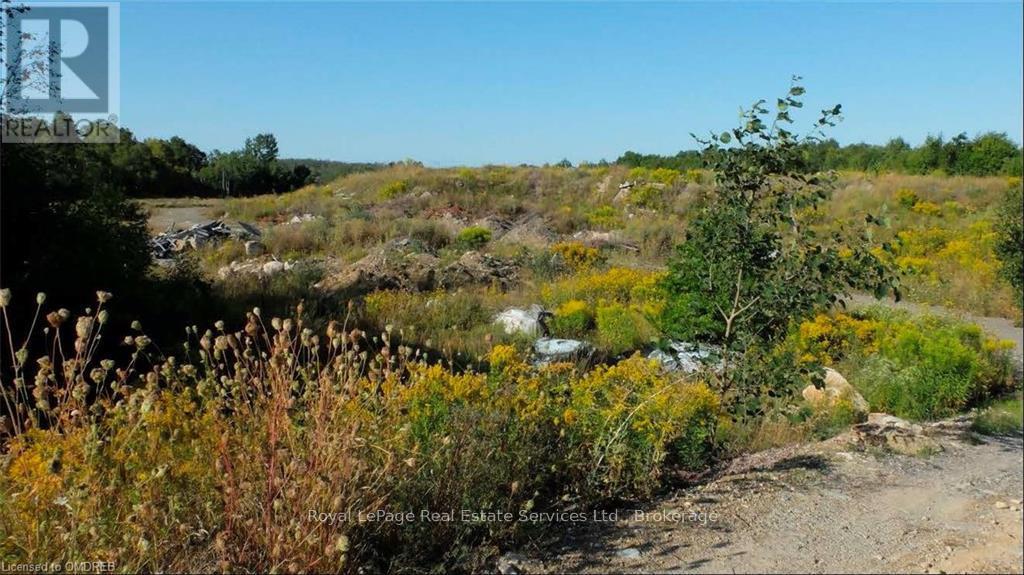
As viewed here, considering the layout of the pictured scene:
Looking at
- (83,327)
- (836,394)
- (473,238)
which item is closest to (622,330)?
(836,394)

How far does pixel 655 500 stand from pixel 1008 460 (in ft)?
5.12

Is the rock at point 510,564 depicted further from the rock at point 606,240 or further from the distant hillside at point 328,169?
the distant hillside at point 328,169

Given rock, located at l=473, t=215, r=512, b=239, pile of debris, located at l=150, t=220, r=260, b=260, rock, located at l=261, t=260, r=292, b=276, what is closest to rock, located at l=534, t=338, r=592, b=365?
rock, located at l=261, t=260, r=292, b=276

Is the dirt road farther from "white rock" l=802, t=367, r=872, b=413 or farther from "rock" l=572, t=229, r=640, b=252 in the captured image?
"white rock" l=802, t=367, r=872, b=413

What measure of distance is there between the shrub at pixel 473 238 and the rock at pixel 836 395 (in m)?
12.1

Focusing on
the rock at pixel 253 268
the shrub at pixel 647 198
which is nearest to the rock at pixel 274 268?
the rock at pixel 253 268

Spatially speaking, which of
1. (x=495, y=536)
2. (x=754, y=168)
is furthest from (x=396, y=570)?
(x=754, y=168)

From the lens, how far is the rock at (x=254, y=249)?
17.3 meters

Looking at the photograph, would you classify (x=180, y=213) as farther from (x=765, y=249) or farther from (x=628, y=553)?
(x=628, y=553)

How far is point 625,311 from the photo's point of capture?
33.3 ft

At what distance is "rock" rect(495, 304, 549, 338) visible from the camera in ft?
33.3

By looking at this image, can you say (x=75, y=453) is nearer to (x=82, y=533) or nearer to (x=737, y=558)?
(x=82, y=533)

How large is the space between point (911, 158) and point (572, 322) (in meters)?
16.5

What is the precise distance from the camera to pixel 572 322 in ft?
33.5
